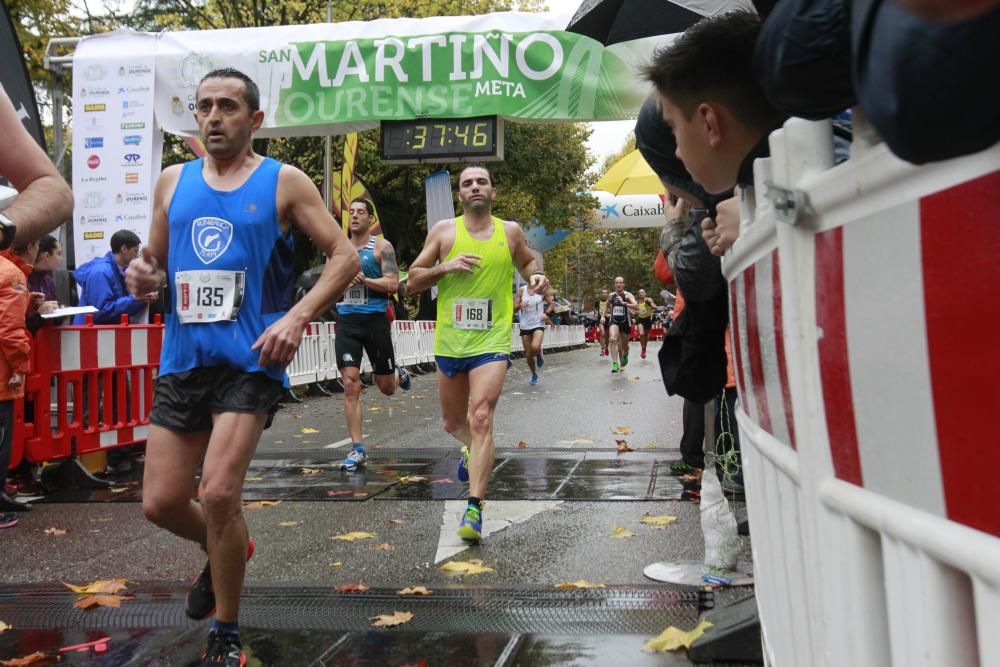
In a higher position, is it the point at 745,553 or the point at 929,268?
the point at 929,268

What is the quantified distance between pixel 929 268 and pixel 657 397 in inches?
532

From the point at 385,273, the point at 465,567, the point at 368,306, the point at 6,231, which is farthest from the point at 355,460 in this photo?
the point at 6,231

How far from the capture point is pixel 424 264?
6.34 meters

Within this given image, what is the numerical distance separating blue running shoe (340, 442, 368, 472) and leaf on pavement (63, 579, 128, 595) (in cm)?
323

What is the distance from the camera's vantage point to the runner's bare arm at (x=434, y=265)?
6.11 meters

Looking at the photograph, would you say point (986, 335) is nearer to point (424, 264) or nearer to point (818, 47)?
point (818, 47)

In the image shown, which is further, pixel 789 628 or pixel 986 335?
pixel 789 628

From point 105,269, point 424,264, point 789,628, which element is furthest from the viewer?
point 105,269

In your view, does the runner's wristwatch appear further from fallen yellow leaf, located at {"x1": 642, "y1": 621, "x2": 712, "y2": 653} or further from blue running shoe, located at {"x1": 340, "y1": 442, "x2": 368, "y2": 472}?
blue running shoe, located at {"x1": 340, "y1": 442, "x2": 368, "y2": 472}

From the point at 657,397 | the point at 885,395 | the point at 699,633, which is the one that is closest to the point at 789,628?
the point at 885,395

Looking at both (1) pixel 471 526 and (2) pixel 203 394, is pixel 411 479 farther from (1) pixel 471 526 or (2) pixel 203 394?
(2) pixel 203 394

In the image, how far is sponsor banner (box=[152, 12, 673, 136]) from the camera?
11.5 m

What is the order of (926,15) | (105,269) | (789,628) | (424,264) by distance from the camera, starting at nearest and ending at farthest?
(926,15)
(789,628)
(424,264)
(105,269)

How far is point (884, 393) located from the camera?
3.35 ft
